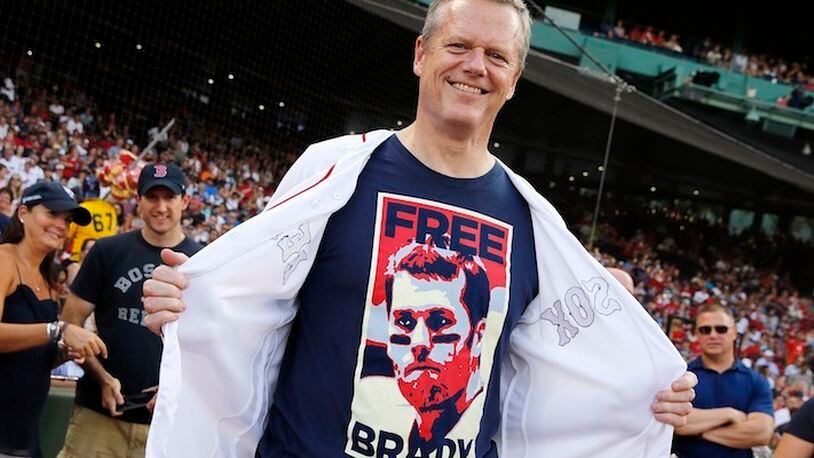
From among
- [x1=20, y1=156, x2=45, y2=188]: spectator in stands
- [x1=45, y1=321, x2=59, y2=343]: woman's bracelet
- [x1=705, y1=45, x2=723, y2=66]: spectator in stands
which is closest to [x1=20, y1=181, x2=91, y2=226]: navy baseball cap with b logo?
[x1=45, y1=321, x2=59, y2=343]: woman's bracelet

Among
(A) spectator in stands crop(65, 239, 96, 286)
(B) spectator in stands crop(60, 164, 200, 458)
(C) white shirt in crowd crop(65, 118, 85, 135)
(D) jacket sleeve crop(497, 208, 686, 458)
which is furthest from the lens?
(C) white shirt in crowd crop(65, 118, 85, 135)

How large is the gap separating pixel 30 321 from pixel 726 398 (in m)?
2.90

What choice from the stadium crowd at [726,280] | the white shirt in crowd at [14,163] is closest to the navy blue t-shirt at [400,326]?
the white shirt in crowd at [14,163]

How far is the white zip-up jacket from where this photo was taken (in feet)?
5.53

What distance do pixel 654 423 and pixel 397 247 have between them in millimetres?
716

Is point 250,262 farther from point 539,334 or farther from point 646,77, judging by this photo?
point 646,77

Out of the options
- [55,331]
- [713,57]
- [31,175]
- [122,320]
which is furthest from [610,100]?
[55,331]

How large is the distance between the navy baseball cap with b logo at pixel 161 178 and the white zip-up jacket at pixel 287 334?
67.3 inches

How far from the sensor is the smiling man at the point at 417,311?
1.68 metres

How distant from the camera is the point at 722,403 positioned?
382cm

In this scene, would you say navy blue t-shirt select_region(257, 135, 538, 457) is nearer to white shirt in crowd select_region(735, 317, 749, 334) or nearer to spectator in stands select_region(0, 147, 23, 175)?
spectator in stands select_region(0, 147, 23, 175)

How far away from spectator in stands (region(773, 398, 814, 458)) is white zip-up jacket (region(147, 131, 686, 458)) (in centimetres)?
145

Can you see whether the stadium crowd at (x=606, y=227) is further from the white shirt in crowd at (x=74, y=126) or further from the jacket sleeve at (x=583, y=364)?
the jacket sleeve at (x=583, y=364)

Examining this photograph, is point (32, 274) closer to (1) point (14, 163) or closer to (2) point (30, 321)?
(2) point (30, 321)
